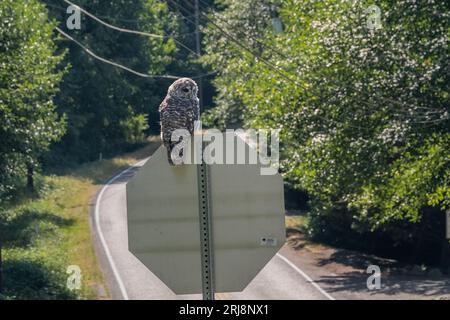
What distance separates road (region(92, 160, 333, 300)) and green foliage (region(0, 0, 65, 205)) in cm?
414

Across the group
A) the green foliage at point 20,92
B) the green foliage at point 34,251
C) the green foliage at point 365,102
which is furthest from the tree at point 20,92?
the green foliage at point 365,102

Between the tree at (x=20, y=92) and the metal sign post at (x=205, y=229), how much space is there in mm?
19435

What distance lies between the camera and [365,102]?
2333 centimetres

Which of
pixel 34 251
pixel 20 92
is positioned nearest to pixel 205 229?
pixel 20 92

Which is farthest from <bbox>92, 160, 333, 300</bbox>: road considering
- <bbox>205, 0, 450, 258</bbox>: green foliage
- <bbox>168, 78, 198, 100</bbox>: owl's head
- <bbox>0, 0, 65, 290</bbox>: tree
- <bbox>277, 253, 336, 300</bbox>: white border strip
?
<bbox>168, 78, 198, 100</bbox>: owl's head

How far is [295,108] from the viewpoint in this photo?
2681cm

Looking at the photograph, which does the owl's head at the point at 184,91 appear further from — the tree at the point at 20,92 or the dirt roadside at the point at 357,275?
the tree at the point at 20,92

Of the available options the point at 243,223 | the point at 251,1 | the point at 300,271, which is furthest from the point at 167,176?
the point at 251,1

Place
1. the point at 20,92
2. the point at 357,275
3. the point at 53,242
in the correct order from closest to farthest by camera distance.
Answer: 1. the point at 20,92
2. the point at 357,275
3. the point at 53,242

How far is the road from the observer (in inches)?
957

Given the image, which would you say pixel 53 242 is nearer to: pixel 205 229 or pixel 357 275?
pixel 357 275

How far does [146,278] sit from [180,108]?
21647 millimetres

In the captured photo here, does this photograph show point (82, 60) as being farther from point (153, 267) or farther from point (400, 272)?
point (153, 267)

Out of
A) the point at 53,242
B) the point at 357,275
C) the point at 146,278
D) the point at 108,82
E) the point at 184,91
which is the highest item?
the point at 108,82
